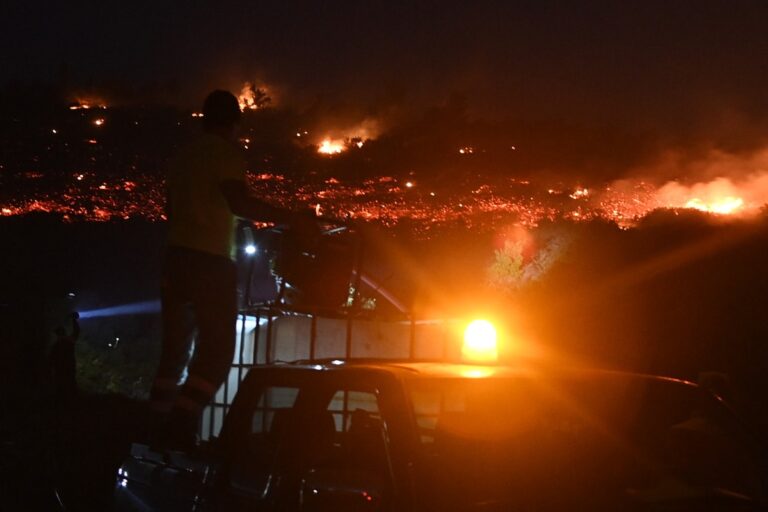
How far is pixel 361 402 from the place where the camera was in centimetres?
728

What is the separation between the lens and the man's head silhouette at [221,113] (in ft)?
17.0

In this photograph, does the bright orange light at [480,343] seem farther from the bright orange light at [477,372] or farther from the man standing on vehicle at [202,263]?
the bright orange light at [477,372]

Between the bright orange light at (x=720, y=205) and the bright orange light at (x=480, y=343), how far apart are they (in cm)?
901

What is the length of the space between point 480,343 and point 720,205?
1057 cm

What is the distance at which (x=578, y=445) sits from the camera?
11.7ft

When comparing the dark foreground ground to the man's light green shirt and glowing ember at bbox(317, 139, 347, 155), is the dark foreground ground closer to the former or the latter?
the man's light green shirt

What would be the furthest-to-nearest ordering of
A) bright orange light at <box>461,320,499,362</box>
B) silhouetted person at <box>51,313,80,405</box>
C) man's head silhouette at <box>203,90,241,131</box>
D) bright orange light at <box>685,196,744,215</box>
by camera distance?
silhouetted person at <box>51,313,80,405</box> < bright orange light at <box>685,196,744,215</box> < bright orange light at <box>461,320,499,362</box> < man's head silhouette at <box>203,90,241,131</box>

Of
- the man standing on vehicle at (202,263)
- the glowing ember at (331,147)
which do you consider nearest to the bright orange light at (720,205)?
Result: the man standing on vehicle at (202,263)

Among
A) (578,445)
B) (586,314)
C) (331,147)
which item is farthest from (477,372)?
(331,147)

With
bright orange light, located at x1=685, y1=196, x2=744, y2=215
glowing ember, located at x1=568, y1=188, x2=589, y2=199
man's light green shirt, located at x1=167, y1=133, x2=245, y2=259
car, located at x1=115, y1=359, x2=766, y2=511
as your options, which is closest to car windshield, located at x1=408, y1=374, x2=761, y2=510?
car, located at x1=115, y1=359, x2=766, y2=511

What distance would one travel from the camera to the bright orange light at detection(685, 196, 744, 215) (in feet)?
46.4

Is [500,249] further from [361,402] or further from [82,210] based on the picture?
[82,210]

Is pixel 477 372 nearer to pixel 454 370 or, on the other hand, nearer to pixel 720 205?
pixel 454 370

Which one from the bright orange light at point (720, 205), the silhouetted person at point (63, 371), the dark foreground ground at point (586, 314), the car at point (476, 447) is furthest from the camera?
the silhouetted person at point (63, 371)
